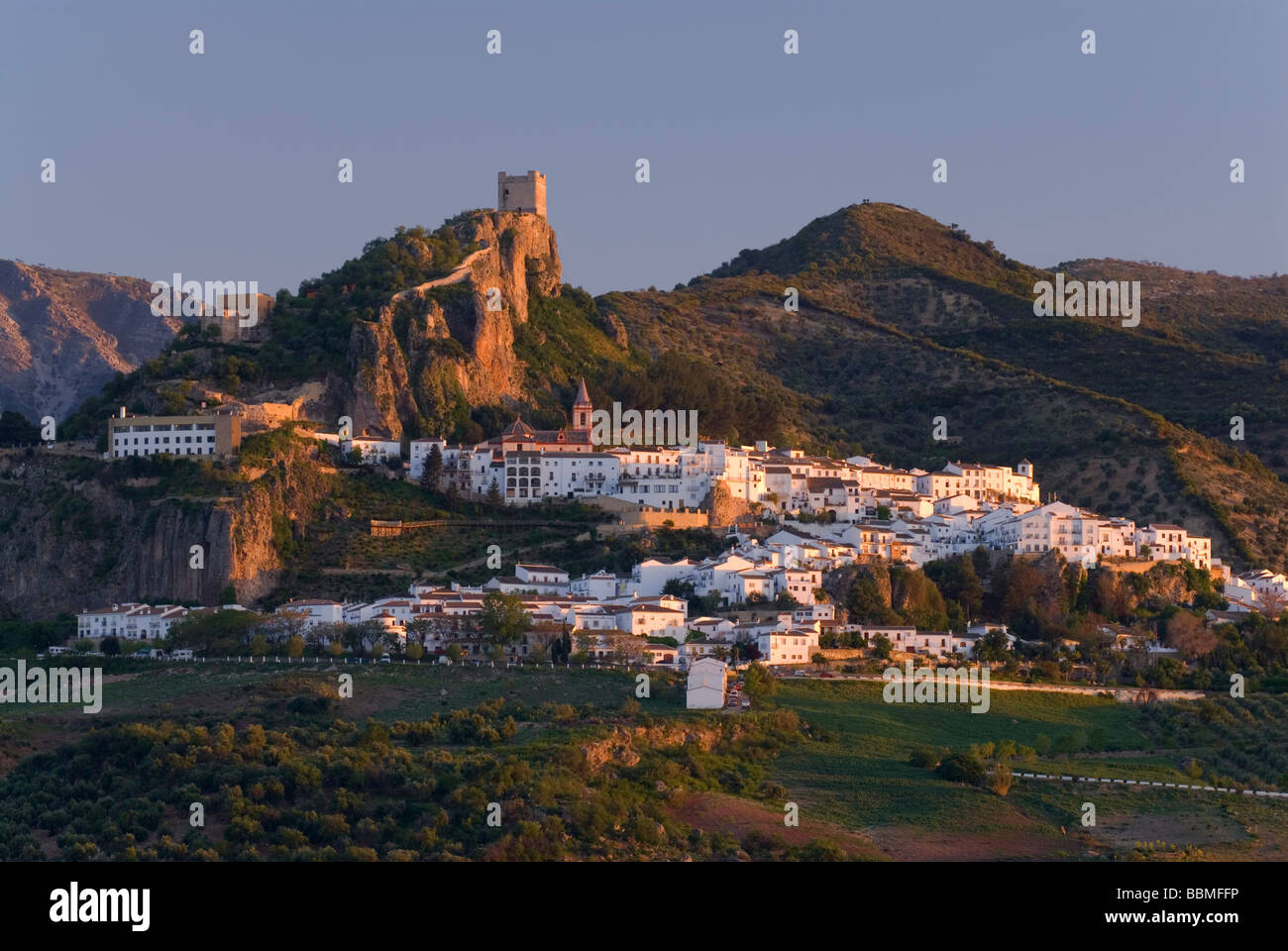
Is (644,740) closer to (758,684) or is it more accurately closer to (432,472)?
(758,684)

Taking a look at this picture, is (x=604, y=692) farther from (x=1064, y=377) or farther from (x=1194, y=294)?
A: (x=1194, y=294)

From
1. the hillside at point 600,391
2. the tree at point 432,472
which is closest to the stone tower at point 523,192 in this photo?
the hillside at point 600,391

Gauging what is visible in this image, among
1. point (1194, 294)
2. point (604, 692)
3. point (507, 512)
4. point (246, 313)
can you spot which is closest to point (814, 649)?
point (604, 692)

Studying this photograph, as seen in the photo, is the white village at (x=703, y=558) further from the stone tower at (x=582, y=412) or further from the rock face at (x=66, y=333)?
the rock face at (x=66, y=333)

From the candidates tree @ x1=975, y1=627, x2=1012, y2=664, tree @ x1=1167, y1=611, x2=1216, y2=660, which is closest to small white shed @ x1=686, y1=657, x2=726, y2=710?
tree @ x1=975, y1=627, x2=1012, y2=664

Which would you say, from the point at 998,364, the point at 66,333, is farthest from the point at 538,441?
the point at 66,333

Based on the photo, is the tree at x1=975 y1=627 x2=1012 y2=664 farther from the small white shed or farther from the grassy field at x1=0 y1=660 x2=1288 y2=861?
the small white shed
